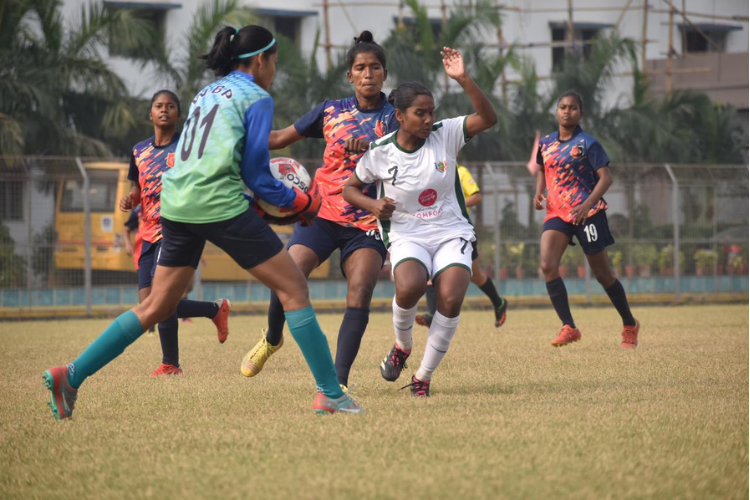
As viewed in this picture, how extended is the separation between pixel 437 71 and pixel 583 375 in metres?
19.1

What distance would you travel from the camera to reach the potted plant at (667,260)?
2197 cm

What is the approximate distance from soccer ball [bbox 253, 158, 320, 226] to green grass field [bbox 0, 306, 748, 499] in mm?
1036

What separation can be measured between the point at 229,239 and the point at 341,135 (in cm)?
165

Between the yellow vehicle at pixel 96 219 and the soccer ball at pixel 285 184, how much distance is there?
12818 millimetres

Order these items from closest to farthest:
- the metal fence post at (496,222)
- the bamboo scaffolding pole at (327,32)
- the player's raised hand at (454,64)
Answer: the player's raised hand at (454,64) → the metal fence post at (496,222) → the bamboo scaffolding pole at (327,32)

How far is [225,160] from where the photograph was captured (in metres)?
5.34

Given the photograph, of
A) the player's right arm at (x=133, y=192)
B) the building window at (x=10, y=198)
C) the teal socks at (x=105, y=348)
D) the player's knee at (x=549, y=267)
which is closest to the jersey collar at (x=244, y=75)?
the teal socks at (x=105, y=348)

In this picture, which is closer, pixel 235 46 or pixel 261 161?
pixel 261 161

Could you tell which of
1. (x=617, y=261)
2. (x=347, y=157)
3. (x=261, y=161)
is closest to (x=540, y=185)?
(x=347, y=157)

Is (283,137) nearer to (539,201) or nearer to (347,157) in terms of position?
(347,157)

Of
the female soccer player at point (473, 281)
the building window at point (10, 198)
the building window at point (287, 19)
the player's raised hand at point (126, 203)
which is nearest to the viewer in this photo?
the player's raised hand at point (126, 203)

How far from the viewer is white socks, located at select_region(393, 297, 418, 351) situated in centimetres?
666

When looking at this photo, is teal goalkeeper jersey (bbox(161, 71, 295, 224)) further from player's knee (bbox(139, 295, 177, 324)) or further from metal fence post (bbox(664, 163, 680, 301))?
metal fence post (bbox(664, 163, 680, 301))

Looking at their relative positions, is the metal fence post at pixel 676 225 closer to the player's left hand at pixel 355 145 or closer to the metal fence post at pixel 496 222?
the metal fence post at pixel 496 222
